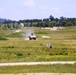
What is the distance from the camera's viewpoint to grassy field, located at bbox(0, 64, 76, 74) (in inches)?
963

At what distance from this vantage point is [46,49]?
45344mm

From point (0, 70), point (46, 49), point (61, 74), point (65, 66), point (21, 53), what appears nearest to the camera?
point (61, 74)

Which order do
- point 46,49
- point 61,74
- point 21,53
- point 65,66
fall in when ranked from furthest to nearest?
point 46,49 < point 21,53 < point 65,66 < point 61,74

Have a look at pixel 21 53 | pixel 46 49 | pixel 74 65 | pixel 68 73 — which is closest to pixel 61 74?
pixel 68 73

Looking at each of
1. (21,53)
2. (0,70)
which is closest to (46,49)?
(21,53)

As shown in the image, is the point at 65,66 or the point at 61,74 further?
the point at 65,66

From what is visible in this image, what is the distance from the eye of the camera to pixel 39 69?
2527cm

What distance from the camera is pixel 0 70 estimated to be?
82.8ft

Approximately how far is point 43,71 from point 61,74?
6.13 ft

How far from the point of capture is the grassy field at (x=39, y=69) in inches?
963

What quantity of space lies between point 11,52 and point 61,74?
19455 millimetres

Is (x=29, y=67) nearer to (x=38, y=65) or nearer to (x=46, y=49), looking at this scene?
(x=38, y=65)

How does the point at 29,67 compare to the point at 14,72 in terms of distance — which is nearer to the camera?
the point at 14,72

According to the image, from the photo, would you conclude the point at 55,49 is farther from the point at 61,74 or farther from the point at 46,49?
the point at 61,74
